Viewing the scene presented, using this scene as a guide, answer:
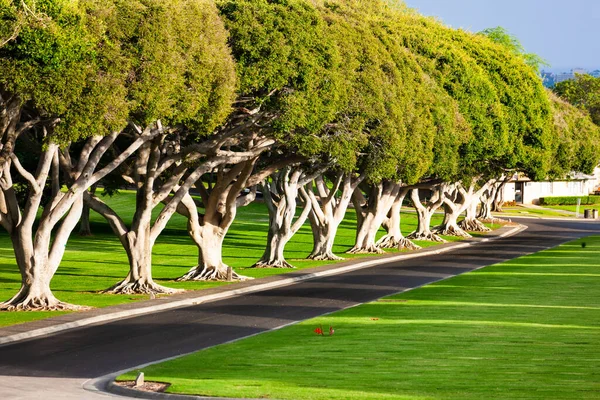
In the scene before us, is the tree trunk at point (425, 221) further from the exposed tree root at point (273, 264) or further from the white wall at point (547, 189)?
the white wall at point (547, 189)

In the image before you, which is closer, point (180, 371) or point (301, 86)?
point (180, 371)

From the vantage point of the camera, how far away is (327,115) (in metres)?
41.7

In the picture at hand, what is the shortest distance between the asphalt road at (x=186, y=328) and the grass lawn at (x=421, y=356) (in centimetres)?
120

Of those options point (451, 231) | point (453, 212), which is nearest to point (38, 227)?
point (453, 212)

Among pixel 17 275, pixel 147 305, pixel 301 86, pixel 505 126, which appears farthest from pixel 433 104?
pixel 147 305

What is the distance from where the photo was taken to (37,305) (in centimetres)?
3278

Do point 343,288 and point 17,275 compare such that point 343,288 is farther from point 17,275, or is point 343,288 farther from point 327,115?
point 17,275

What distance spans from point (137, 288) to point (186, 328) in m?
9.77

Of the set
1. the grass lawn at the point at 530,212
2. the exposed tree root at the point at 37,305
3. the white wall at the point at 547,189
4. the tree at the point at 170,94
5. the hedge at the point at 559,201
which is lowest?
the exposed tree root at the point at 37,305

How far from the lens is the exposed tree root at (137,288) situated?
126 feet

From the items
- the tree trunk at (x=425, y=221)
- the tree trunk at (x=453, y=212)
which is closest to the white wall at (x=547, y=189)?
the tree trunk at (x=453, y=212)

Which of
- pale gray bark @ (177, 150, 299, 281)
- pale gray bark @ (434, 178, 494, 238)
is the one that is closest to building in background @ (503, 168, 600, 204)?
pale gray bark @ (434, 178, 494, 238)

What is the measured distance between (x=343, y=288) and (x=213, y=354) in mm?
17796

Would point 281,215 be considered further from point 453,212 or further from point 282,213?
point 453,212
